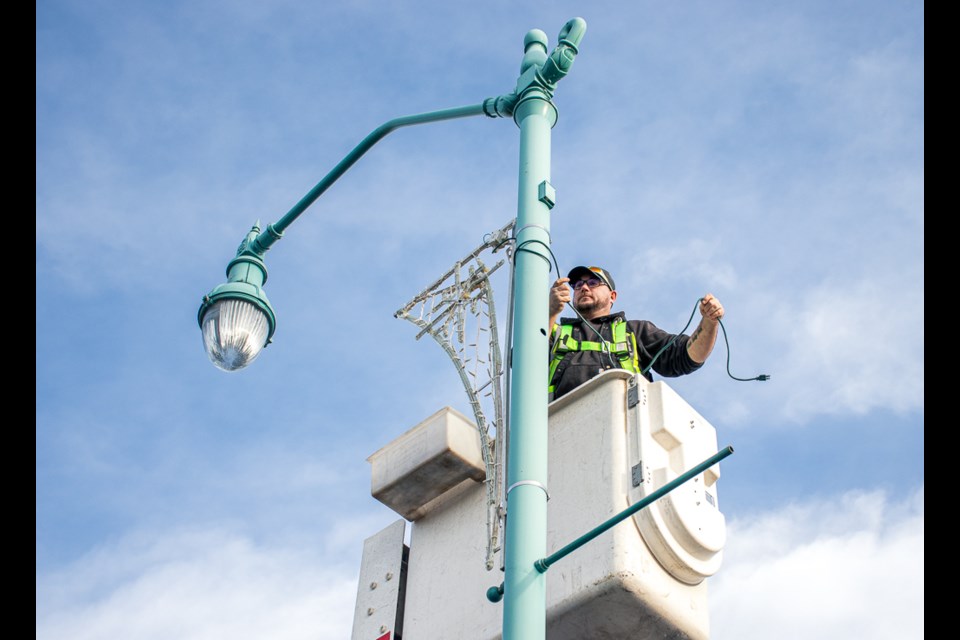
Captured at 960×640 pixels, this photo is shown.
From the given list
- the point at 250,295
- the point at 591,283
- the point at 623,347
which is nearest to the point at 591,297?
the point at 591,283

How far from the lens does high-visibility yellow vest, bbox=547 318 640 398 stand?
7.49 m

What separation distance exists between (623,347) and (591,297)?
0.81m

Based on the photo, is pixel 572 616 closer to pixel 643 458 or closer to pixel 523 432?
pixel 643 458

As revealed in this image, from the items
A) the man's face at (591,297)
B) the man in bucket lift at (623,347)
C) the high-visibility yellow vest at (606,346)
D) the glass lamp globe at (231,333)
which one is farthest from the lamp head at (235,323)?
the man's face at (591,297)

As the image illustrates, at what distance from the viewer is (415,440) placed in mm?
7137

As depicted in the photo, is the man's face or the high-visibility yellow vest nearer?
the high-visibility yellow vest

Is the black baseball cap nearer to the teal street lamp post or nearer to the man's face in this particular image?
the man's face

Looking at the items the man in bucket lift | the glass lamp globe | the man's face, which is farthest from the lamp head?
the man's face

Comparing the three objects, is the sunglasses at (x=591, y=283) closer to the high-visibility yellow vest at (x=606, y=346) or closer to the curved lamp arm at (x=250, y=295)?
the high-visibility yellow vest at (x=606, y=346)

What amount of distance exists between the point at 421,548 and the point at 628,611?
5.82ft

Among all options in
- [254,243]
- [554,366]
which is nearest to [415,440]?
[554,366]

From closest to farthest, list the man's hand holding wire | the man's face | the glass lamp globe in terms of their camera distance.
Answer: the glass lamp globe
the man's hand holding wire
the man's face

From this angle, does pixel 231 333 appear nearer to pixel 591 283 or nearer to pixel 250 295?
pixel 250 295

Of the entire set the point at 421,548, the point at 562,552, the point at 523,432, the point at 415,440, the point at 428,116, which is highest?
the point at 428,116
